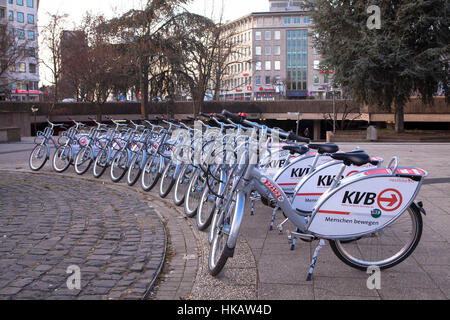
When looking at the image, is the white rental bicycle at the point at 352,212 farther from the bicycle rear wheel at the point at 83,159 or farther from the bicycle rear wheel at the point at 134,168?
the bicycle rear wheel at the point at 83,159

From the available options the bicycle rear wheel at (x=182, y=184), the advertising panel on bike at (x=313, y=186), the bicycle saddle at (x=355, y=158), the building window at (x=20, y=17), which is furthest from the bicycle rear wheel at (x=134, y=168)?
the building window at (x=20, y=17)

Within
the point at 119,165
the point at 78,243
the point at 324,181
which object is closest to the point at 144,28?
the point at 119,165

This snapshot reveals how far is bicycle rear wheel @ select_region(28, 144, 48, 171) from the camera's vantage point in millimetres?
11844

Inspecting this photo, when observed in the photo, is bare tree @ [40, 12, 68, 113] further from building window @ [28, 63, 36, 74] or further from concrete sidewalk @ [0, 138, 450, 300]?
building window @ [28, 63, 36, 74]

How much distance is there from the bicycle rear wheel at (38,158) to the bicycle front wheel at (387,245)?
360 inches

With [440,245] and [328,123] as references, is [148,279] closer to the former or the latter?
[440,245]

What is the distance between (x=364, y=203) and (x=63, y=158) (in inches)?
336

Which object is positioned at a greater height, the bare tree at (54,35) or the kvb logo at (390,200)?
the bare tree at (54,35)

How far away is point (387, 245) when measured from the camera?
4.31 m

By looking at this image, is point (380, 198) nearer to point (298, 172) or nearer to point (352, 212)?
point (352, 212)

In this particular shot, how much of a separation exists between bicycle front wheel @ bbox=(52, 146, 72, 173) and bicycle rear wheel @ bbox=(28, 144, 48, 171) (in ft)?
1.91

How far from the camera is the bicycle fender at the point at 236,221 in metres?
3.92
